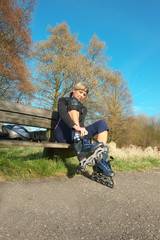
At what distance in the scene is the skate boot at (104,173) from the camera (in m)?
2.27

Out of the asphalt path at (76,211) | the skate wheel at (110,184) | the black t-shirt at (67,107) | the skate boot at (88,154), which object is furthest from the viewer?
the black t-shirt at (67,107)

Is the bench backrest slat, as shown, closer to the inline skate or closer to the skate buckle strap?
the inline skate

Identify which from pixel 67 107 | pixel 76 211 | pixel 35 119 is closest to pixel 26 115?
pixel 35 119

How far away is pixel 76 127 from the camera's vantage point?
249 cm

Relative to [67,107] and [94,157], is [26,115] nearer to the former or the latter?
[67,107]

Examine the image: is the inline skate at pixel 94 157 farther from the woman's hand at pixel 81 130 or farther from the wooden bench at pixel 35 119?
the wooden bench at pixel 35 119

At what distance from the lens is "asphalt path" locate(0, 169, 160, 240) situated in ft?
4.15

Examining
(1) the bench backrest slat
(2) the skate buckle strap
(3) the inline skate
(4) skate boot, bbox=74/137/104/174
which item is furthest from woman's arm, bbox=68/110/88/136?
(1) the bench backrest slat

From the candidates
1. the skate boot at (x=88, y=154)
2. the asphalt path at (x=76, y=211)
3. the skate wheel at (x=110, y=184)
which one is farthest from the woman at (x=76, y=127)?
the asphalt path at (x=76, y=211)

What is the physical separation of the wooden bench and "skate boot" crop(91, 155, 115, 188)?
53cm

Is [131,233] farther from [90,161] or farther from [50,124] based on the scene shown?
[50,124]

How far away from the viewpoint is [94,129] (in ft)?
9.57

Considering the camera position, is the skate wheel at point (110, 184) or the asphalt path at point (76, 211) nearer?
the asphalt path at point (76, 211)

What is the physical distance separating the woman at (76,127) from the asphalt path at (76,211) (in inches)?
16.4
